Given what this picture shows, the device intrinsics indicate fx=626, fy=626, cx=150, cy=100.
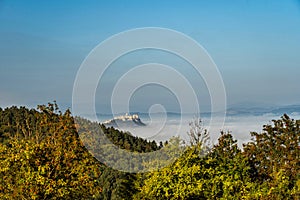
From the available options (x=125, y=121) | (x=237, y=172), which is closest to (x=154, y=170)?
(x=125, y=121)

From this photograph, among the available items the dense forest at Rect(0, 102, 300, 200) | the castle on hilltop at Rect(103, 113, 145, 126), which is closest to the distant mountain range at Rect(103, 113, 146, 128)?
the castle on hilltop at Rect(103, 113, 145, 126)

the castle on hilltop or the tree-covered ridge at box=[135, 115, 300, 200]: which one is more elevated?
the castle on hilltop

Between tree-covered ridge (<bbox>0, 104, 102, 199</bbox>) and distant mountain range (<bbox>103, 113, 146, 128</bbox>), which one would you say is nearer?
tree-covered ridge (<bbox>0, 104, 102, 199</bbox>)

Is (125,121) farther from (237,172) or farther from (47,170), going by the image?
(237,172)

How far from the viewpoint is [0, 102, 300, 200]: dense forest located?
18984 millimetres

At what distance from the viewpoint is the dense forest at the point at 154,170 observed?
1898 cm

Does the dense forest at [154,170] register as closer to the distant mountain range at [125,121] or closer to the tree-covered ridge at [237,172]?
the tree-covered ridge at [237,172]

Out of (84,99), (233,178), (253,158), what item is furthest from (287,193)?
(84,99)

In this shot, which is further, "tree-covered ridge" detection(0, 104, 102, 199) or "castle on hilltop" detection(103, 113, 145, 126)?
"castle on hilltop" detection(103, 113, 145, 126)

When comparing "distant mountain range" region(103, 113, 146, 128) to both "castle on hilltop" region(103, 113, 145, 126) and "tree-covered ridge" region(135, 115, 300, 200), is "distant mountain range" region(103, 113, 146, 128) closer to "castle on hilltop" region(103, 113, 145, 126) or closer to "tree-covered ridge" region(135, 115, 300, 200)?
"castle on hilltop" region(103, 113, 145, 126)

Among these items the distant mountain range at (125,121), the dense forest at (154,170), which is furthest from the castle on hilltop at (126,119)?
the dense forest at (154,170)

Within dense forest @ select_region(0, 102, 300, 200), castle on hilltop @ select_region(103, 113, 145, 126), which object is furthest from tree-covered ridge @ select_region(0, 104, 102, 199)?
castle on hilltop @ select_region(103, 113, 145, 126)

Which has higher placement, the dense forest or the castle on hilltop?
the castle on hilltop

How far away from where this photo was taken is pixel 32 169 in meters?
19.0
